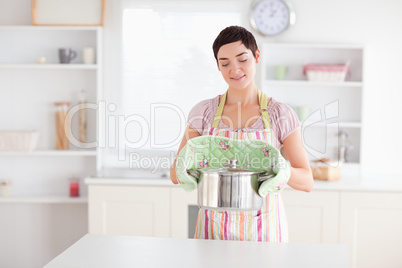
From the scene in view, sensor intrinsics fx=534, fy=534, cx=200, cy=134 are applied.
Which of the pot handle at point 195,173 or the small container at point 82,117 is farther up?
the small container at point 82,117

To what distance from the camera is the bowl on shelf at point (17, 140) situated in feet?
12.6

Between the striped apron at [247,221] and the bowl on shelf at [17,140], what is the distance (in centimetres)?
212

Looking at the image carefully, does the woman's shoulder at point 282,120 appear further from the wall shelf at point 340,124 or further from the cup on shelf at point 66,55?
the cup on shelf at point 66,55

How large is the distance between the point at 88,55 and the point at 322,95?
1734 millimetres

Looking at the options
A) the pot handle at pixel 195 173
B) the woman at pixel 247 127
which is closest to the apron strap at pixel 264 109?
the woman at pixel 247 127

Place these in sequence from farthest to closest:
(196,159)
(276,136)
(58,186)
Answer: (58,186) < (276,136) < (196,159)

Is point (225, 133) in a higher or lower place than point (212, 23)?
lower

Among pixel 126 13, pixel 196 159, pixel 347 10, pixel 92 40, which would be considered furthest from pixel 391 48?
pixel 196 159

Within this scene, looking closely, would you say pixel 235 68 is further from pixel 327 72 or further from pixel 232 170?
pixel 327 72

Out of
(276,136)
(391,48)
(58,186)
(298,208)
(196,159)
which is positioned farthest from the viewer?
(58,186)

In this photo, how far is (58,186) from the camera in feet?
13.6

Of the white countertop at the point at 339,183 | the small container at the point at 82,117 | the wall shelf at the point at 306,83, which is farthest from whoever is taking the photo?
the small container at the point at 82,117

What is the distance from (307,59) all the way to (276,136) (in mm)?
1967

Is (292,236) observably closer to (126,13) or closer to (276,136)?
(276,136)
